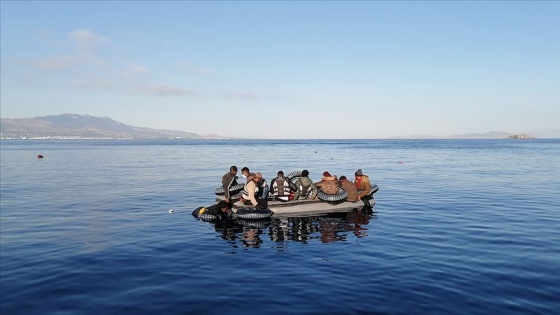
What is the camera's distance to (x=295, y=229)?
21.8 meters

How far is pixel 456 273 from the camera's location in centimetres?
1420

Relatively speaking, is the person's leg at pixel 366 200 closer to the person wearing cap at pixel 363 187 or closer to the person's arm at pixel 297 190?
the person wearing cap at pixel 363 187

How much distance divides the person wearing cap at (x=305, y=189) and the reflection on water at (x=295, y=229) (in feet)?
5.26

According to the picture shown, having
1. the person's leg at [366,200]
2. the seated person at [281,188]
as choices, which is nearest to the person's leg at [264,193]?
the seated person at [281,188]

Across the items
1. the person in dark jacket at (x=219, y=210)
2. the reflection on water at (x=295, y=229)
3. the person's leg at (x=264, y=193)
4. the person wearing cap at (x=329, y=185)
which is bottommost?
the reflection on water at (x=295, y=229)

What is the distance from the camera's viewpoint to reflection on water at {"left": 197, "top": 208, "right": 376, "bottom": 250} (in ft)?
63.8

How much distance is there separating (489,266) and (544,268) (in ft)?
6.29

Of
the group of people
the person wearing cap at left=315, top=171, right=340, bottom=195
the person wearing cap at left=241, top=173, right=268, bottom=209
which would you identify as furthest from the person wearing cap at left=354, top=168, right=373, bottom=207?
the person wearing cap at left=241, top=173, right=268, bottom=209

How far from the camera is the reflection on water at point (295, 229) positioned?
1944 cm

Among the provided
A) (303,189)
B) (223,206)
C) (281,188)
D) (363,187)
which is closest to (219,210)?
(223,206)

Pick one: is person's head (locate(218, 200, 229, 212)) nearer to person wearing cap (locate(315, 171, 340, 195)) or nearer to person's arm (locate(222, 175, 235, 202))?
person's arm (locate(222, 175, 235, 202))

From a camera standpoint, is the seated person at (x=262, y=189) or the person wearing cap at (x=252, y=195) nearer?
the person wearing cap at (x=252, y=195)

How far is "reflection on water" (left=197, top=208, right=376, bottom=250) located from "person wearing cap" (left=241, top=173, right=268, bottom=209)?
1.01 m

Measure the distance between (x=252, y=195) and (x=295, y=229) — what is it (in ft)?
12.2
